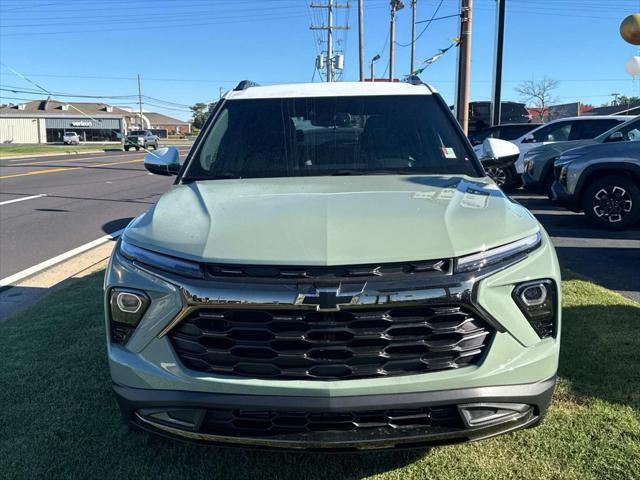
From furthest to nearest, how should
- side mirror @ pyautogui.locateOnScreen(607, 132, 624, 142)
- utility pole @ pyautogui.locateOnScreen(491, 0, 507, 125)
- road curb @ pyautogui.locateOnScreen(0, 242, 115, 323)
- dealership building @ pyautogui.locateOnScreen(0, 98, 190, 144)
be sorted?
1. dealership building @ pyautogui.locateOnScreen(0, 98, 190, 144)
2. utility pole @ pyautogui.locateOnScreen(491, 0, 507, 125)
3. side mirror @ pyautogui.locateOnScreen(607, 132, 624, 142)
4. road curb @ pyautogui.locateOnScreen(0, 242, 115, 323)

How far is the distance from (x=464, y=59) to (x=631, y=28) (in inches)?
144

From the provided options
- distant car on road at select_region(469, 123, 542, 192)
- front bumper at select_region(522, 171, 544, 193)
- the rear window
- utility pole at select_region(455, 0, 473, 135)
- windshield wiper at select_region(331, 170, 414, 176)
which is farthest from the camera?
distant car on road at select_region(469, 123, 542, 192)

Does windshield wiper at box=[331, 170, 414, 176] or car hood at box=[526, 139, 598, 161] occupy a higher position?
car hood at box=[526, 139, 598, 161]

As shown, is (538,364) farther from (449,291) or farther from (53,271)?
(53,271)

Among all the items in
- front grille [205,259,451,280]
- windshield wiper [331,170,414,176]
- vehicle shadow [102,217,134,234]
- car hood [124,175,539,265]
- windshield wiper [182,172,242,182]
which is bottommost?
vehicle shadow [102,217,134,234]

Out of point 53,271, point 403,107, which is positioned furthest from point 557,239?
point 53,271

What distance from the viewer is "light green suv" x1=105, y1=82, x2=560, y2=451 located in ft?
6.85

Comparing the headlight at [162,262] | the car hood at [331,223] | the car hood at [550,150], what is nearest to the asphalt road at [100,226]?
the car hood at [550,150]

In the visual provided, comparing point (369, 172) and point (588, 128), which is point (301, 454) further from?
point (588, 128)

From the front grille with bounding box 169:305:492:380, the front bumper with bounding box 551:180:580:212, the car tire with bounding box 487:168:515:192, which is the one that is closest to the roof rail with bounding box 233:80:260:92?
the front grille with bounding box 169:305:492:380

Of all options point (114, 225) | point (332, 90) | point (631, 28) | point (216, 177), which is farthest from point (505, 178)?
point (216, 177)

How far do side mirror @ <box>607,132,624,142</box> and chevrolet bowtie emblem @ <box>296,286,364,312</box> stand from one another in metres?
8.34

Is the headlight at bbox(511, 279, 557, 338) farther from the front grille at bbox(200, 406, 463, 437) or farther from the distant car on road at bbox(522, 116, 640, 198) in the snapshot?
the distant car on road at bbox(522, 116, 640, 198)

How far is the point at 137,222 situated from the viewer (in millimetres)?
2725
